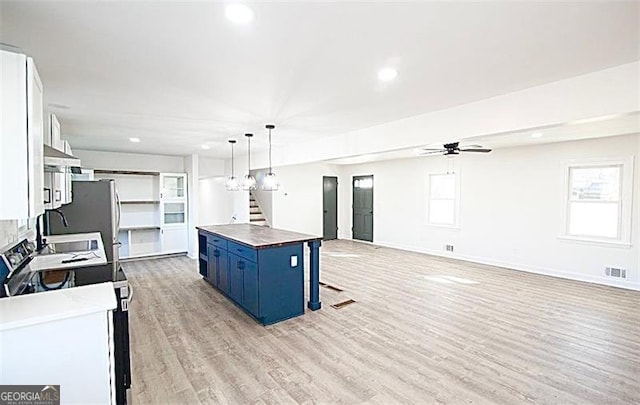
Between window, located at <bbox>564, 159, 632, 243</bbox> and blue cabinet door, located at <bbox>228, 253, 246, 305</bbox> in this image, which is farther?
window, located at <bbox>564, 159, 632, 243</bbox>

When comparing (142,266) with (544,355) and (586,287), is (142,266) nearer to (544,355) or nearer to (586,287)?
(544,355)

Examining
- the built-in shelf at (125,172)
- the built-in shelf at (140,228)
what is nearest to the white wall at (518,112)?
the built-in shelf at (125,172)

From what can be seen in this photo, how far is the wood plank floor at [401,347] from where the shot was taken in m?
2.53

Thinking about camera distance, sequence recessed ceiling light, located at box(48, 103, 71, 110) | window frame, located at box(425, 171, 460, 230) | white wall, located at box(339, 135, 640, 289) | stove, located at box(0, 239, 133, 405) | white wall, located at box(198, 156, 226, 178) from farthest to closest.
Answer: white wall, located at box(198, 156, 226, 178) < window frame, located at box(425, 171, 460, 230) < white wall, located at box(339, 135, 640, 289) < recessed ceiling light, located at box(48, 103, 71, 110) < stove, located at box(0, 239, 133, 405)

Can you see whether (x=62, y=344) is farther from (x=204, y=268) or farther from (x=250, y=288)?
(x=204, y=268)

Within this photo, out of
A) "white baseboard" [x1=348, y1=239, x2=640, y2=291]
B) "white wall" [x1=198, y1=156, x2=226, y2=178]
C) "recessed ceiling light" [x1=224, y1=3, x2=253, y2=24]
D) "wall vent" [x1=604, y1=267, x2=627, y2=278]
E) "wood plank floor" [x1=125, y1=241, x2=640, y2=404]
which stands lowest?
"wood plank floor" [x1=125, y1=241, x2=640, y2=404]

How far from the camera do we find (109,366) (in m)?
1.51

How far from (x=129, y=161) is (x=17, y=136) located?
6.78m

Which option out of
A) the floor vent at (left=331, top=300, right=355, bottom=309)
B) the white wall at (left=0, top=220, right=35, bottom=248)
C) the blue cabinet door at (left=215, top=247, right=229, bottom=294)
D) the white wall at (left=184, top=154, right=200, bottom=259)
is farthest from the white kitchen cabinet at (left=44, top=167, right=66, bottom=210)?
the white wall at (left=184, top=154, right=200, bottom=259)

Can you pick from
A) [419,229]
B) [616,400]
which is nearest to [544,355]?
[616,400]

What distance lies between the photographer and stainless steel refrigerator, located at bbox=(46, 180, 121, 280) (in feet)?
13.9

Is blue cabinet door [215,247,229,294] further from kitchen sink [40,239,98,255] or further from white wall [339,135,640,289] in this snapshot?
white wall [339,135,640,289]

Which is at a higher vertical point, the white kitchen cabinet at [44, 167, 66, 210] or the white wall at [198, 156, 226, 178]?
the white wall at [198, 156, 226, 178]

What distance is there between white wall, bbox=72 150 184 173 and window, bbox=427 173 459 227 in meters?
6.23
